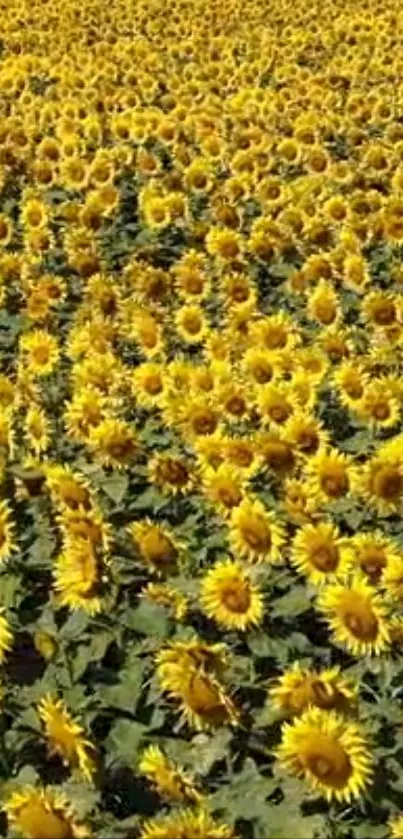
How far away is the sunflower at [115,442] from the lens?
23.8 feet

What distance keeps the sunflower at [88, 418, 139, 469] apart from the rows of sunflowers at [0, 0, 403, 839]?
2cm

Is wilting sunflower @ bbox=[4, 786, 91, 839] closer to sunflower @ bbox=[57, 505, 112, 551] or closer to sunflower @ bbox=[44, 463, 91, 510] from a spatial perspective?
sunflower @ bbox=[57, 505, 112, 551]

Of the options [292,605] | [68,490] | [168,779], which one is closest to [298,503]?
[292,605]

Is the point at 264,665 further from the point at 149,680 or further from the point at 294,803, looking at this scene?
the point at 294,803

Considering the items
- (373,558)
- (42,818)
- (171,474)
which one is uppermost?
(42,818)

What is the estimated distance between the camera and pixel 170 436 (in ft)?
26.6

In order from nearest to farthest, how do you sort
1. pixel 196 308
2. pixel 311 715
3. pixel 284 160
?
pixel 311 715, pixel 196 308, pixel 284 160

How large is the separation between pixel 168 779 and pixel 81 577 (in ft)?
4.28

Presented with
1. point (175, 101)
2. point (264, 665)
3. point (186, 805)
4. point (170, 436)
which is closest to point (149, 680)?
point (264, 665)

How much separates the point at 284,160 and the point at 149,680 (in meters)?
7.85

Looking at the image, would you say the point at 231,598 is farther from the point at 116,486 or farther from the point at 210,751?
the point at 116,486

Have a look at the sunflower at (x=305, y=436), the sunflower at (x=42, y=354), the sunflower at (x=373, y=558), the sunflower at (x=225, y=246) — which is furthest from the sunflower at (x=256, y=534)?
the sunflower at (x=225, y=246)

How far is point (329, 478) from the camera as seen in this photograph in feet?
22.1

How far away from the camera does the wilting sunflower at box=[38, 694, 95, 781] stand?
4992 mm
